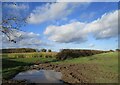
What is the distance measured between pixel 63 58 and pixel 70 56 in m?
1.81

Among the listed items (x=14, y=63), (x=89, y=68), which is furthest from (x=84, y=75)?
(x=14, y=63)

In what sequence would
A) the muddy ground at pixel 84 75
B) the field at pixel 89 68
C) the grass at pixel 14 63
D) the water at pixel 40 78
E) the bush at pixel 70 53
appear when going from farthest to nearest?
the bush at pixel 70 53 < the grass at pixel 14 63 < the water at pixel 40 78 < the field at pixel 89 68 < the muddy ground at pixel 84 75

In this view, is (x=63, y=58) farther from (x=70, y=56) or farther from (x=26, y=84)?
(x=26, y=84)

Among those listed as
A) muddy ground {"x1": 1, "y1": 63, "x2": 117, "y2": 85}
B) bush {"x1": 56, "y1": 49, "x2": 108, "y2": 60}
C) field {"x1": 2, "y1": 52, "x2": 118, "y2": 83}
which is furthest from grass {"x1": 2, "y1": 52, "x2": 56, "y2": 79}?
muddy ground {"x1": 1, "y1": 63, "x2": 117, "y2": 85}

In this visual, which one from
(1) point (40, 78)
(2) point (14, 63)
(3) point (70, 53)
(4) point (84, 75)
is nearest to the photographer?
(4) point (84, 75)

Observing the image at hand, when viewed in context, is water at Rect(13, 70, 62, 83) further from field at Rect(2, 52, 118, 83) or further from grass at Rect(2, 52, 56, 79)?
grass at Rect(2, 52, 56, 79)

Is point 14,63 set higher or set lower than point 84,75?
higher

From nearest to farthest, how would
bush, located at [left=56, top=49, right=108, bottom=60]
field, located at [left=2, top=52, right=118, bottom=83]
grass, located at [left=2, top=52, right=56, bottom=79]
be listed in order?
field, located at [left=2, top=52, right=118, bottom=83] < grass, located at [left=2, top=52, right=56, bottom=79] < bush, located at [left=56, top=49, right=108, bottom=60]

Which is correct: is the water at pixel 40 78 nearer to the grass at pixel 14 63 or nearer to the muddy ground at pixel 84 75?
the muddy ground at pixel 84 75

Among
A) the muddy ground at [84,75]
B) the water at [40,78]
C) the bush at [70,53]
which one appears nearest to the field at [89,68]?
the muddy ground at [84,75]

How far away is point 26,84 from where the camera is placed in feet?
85.0

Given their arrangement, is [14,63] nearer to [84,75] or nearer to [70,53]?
[70,53]

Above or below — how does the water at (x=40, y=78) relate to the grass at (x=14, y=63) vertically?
below

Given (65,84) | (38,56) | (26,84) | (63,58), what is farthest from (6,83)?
(38,56)
